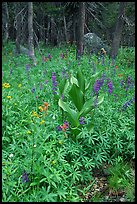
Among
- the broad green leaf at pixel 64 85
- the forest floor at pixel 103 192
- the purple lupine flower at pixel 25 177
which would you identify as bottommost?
the forest floor at pixel 103 192

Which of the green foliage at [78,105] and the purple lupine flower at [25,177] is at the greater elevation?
the green foliage at [78,105]

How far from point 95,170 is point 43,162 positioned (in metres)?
0.82

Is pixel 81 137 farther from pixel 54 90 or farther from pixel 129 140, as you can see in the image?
pixel 54 90

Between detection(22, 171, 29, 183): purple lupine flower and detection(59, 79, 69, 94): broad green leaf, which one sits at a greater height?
detection(59, 79, 69, 94): broad green leaf

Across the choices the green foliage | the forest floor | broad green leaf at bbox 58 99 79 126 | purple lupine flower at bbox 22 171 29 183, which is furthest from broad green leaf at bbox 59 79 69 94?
purple lupine flower at bbox 22 171 29 183

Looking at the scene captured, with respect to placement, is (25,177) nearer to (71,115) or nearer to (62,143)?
(62,143)

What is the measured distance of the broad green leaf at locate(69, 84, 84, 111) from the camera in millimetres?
3490

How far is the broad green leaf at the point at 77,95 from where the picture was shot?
3490mm

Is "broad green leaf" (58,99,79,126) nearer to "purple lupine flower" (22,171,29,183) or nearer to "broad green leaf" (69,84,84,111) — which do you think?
"broad green leaf" (69,84,84,111)

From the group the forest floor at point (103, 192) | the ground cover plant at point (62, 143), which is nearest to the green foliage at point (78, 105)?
the ground cover plant at point (62, 143)

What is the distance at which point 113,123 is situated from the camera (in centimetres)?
345

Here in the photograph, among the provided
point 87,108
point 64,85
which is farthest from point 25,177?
point 64,85

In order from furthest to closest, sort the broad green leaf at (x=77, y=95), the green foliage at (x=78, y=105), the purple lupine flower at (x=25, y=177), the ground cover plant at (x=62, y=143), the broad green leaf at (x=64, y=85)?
the broad green leaf at (x=64, y=85) < the broad green leaf at (x=77, y=95) < the green foliage at (x=78, y=105) < the ground cover plant at (x=62, y=143) < the purple lupine flower at (x=25, y=177)

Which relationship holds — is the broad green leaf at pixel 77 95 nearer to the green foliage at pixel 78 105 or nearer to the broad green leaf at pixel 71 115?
the green foliage at pixel 78 105
